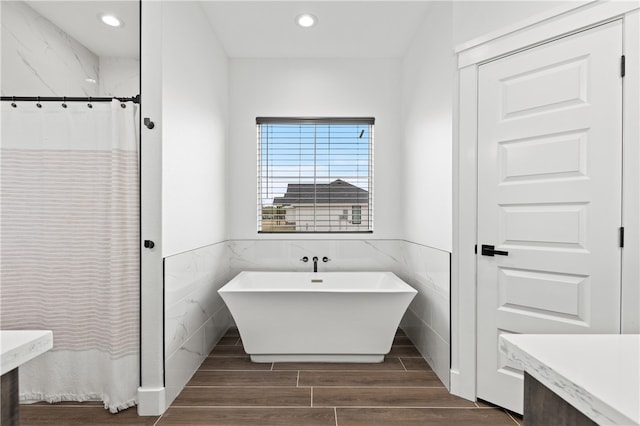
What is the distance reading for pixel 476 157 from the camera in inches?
82.7

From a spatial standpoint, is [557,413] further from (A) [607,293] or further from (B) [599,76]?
(B) [599,76]

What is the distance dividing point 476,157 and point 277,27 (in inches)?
78.1

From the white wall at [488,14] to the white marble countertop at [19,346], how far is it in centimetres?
Result: 253

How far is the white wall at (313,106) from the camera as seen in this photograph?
3373mm

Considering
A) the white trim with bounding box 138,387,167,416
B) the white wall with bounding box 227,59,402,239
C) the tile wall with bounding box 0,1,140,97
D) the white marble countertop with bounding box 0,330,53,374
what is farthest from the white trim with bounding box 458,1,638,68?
the white trim with bounding box 138,387,167,416

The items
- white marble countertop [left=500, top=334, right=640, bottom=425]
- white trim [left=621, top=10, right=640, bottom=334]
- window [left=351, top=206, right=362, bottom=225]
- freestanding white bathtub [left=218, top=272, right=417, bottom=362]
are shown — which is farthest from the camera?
window [left=351, top=206, right=362, bottom=225]

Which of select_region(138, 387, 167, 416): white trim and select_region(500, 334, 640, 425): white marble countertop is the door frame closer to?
select_region(500, 334, 640, 425): white marble countertop

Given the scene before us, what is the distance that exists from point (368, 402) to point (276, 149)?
2458 millimetres

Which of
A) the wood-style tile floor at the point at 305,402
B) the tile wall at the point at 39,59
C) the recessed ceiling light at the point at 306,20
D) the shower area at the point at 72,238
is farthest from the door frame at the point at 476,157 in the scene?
the tile wall at the point at 39,59

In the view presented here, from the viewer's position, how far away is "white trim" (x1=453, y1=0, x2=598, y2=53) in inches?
68.9

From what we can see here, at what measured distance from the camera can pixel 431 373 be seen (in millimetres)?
2453

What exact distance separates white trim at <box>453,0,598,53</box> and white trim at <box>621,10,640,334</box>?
0.27 meters

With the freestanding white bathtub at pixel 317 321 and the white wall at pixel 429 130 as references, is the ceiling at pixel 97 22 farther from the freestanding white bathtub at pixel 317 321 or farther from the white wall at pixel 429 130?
the white wall at pixel 429 130

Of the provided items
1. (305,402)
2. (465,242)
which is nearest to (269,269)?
(305,402)
